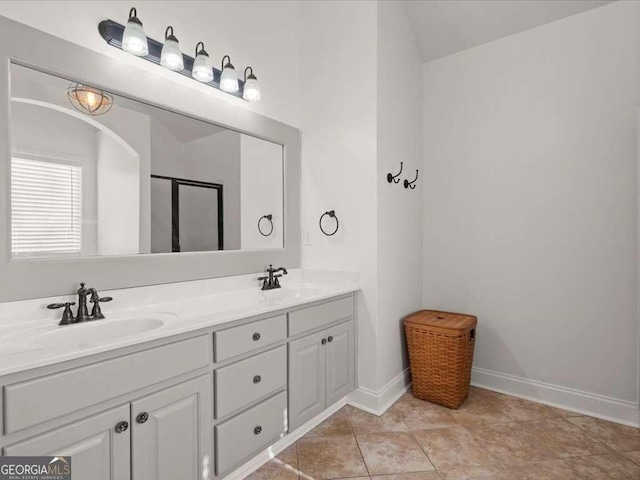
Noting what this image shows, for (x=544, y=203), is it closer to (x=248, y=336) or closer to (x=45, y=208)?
(x=248, y=336)

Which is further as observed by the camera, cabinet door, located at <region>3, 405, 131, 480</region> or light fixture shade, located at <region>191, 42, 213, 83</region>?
light fixture shade, located at <region>191, 42, 213, 83</region>

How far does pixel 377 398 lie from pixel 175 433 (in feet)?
4.49

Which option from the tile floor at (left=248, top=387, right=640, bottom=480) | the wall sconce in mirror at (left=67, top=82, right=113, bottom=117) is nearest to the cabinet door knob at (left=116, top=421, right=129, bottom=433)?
the tile floor at (left=248, top=387, right=640, bottom=480)

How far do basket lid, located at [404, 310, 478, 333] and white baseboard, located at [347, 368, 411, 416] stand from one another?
17.1 inches

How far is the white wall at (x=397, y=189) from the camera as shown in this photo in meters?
2.33

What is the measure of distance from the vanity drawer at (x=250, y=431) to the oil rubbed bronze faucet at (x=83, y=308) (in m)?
0.69

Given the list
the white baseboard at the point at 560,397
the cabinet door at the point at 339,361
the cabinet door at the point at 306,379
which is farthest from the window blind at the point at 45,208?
the white baseboard at the point at 560,397

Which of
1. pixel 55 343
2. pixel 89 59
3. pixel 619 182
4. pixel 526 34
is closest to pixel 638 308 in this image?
pixel 619 182

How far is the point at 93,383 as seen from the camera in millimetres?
1087

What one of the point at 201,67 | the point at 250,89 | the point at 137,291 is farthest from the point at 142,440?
the point at 250,89

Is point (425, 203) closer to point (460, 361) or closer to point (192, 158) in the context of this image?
point (460, 361)

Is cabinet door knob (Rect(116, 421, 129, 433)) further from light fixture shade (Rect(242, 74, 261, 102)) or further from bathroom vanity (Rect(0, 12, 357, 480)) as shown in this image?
light fixture shade (Rect(242, 74, 261, 102))

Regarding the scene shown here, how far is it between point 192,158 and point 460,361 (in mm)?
2079

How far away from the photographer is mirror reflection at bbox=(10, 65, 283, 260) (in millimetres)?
1386
